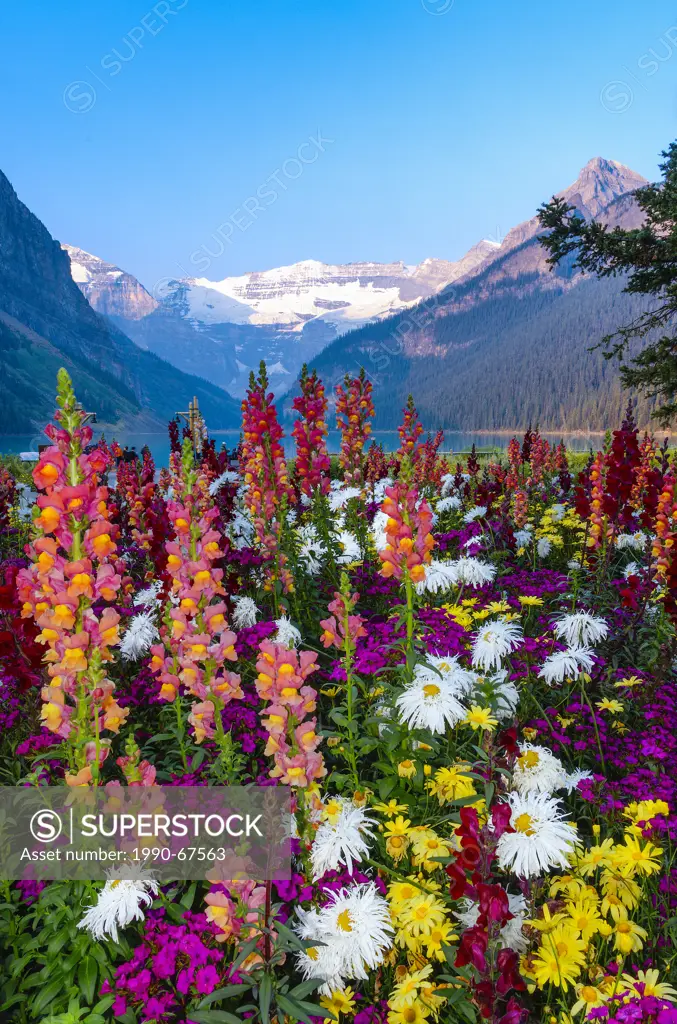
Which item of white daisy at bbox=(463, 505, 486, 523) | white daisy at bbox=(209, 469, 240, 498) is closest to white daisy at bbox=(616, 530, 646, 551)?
Answer: white daisy at bbox=(463, 505, 486, 523)

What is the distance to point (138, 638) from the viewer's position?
462 centimetres

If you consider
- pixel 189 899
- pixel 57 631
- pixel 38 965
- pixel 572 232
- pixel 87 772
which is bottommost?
pixel 38 965

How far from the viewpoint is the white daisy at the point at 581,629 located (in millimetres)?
4484

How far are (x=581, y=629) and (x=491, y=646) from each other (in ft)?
3.28

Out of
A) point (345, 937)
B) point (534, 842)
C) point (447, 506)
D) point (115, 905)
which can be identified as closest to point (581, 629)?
point (534, 842)

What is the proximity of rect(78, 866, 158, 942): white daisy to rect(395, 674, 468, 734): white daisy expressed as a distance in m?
1.44

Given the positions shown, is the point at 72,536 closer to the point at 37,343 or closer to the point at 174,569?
the point at 174,569

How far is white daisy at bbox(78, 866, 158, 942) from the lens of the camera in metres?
2.31

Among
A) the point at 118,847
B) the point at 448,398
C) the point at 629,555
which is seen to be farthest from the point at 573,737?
the point at 448,398

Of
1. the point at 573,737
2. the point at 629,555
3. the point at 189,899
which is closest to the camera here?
the point at 189,899

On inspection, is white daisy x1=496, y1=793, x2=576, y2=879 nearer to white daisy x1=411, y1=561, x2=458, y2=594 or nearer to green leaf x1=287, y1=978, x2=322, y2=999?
green leaf x1=287, y1=978, x2=322, y2=999

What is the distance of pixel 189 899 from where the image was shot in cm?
246

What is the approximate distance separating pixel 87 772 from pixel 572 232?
1339cm

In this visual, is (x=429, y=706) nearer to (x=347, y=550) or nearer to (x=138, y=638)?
(x=138, y=638)
